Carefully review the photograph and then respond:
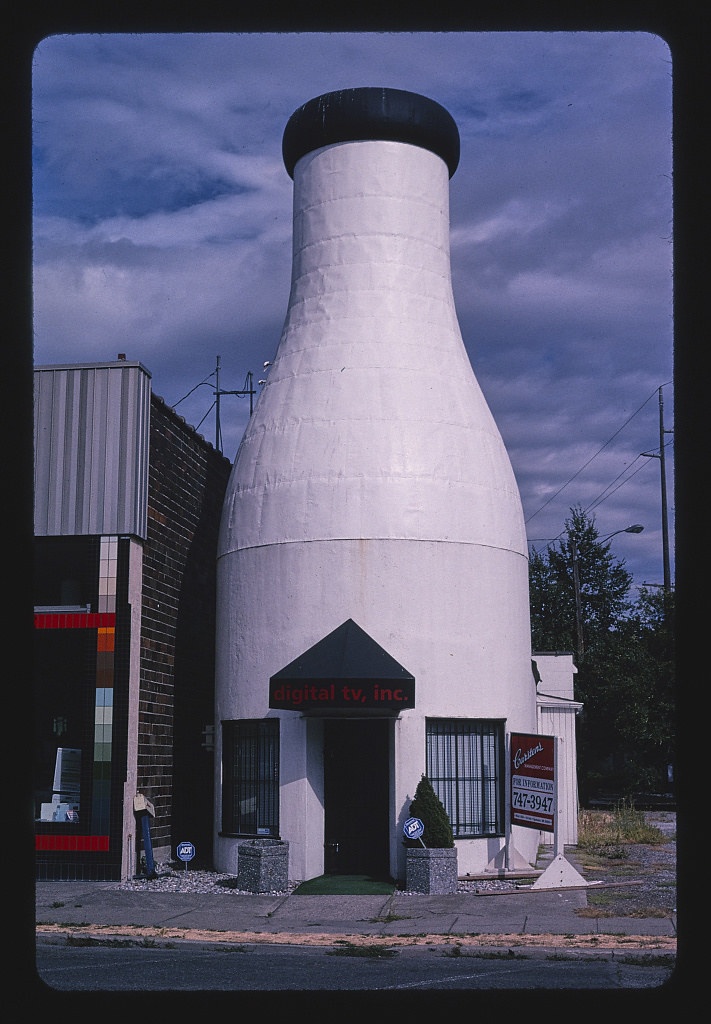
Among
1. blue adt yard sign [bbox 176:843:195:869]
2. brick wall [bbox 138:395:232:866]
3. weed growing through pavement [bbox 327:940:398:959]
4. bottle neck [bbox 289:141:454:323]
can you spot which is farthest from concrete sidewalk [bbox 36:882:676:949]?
bottle neck [bbox 289:141:454:323]

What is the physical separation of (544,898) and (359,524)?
6.51 meters

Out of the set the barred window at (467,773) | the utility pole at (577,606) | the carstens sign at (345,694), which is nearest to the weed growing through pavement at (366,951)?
the carstens sign at (345,694)

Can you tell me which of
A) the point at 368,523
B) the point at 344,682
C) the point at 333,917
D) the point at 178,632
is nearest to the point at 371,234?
the point at 368,523

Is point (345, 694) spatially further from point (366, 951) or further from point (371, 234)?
point (371, 234)

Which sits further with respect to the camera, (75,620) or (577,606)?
(577,606)

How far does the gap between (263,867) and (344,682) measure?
120 inches

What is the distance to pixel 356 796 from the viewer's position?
19.3m

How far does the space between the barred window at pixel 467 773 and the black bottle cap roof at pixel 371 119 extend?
1054 cm

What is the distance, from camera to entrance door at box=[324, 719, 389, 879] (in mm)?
19000

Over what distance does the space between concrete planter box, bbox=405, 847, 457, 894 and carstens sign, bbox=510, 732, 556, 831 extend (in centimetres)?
163

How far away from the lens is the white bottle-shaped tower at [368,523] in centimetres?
1861
